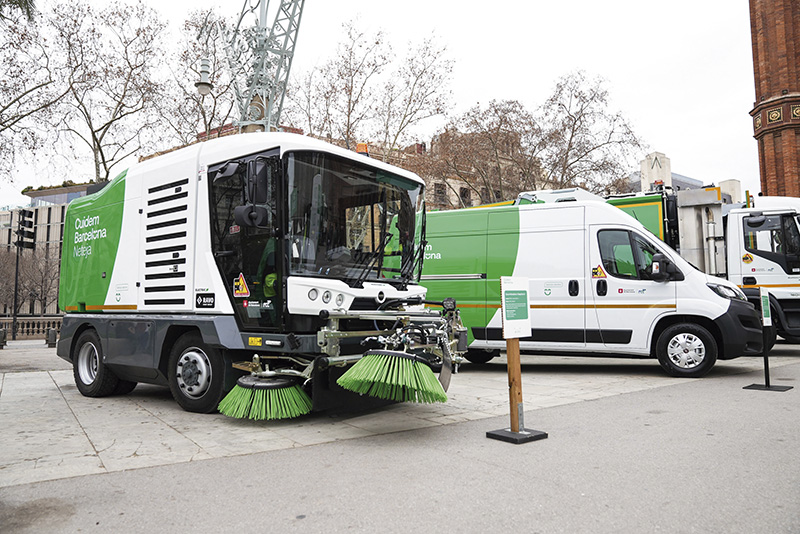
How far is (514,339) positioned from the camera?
17.2ft

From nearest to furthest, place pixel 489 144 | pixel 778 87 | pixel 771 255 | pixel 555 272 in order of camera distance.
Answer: pixel 555 272 < pixel 771 255 < pixel 778 87 < pixel 489 144

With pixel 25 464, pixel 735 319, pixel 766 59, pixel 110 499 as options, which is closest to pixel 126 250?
pixel 25 464

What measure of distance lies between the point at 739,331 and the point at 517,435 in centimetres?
535

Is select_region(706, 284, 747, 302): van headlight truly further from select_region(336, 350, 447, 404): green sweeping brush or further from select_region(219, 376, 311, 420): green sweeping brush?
select_region(219, 376, 311, 420): green sweeping brush

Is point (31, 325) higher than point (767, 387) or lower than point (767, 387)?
higher

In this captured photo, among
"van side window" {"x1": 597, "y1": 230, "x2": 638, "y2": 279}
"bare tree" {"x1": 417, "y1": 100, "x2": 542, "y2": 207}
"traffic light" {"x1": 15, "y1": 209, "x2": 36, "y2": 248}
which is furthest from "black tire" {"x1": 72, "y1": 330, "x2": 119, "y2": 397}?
"bare tree" {"x1": 417, "y1": 100, "x2": 542, "y2": 207}

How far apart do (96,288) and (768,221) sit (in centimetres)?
Answer: 1254

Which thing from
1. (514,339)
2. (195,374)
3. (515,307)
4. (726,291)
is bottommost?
(195,374)

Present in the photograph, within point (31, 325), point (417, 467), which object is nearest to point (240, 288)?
point (417, 467)

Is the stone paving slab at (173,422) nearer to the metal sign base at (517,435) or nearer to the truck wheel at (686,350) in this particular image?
the truck wheel at (686,350)

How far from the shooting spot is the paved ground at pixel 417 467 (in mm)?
3391

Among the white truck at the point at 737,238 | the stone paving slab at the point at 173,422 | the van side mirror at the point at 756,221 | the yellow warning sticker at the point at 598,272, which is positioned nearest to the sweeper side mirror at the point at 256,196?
the stone paving slab at the point at 173,422

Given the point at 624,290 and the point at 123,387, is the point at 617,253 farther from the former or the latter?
the point at 123,387

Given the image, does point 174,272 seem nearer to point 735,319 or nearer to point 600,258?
point 600,258
